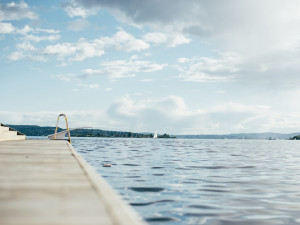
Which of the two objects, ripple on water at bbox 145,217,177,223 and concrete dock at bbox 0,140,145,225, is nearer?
concrete dock at bbox 0,140,145,225

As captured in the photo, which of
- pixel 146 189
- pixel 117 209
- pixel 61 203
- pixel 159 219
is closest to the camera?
pixel 117 209

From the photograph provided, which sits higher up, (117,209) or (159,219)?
(117,209)

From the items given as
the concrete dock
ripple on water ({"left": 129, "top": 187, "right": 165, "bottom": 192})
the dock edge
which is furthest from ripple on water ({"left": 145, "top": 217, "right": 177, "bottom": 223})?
ripple on water ({"left": 129, "top": 187, "right": 165, "bottom": 192})

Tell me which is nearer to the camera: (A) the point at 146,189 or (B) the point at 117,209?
(B) the point at 117,209

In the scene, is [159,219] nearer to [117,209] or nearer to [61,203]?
[61,203]

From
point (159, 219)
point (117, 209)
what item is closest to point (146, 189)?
point (159, 219)

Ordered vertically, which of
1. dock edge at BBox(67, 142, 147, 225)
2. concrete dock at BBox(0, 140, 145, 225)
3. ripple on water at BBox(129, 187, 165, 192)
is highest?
dock edge at BBox(67, 142, 147, 225)

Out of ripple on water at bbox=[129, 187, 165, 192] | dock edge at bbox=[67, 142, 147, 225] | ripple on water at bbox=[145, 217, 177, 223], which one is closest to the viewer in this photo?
dock edge at bbox=[67, 142, 147, 225]

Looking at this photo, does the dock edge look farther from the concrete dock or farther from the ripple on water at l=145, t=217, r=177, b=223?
the ripple on water at l=145, t=217, r=177, b=223

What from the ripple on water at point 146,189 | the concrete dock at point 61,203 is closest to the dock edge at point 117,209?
the concrete dock at point 61,203

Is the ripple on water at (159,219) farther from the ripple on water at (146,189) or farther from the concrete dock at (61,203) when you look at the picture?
the ripple on water at (146,189)

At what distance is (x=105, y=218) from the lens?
3.14 meters

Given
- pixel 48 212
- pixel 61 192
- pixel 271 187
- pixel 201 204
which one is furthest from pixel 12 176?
pixel 271 187

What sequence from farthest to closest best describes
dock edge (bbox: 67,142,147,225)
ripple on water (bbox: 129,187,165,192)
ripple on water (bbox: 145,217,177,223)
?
ripple on water (bbox: 129,187,165,192) → ripple on water (bbox: 145,217,177,223) → dock edge (bbox: 67,142,147,225)
